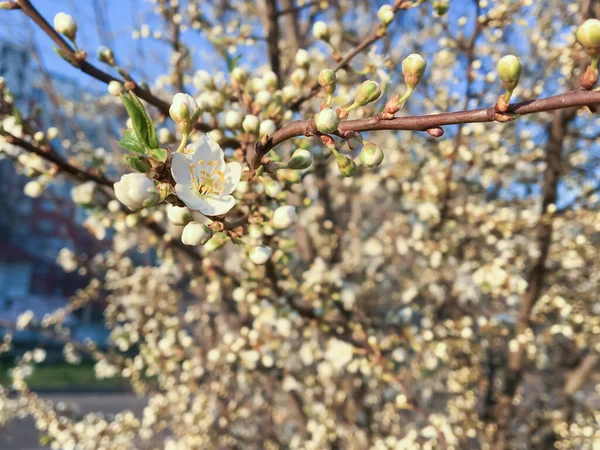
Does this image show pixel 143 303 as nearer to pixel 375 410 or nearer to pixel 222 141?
pixel 375 410

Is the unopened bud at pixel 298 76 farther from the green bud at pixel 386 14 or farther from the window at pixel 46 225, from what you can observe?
the window at pixel 46 225

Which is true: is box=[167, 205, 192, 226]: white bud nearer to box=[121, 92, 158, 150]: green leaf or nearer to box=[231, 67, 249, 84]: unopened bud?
box=[121, 92, 158, 150]: green leaf

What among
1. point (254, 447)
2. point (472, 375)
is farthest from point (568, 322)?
point (254, 447)

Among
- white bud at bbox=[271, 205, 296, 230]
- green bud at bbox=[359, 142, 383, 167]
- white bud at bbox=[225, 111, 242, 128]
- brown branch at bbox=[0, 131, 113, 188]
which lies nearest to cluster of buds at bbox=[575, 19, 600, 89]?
green bud at bbox=[359, 142, 383, 167]

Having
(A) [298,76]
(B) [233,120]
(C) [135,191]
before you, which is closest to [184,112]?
(C) [135,191]

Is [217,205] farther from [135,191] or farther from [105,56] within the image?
[105,56]

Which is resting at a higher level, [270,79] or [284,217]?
[270,79]
